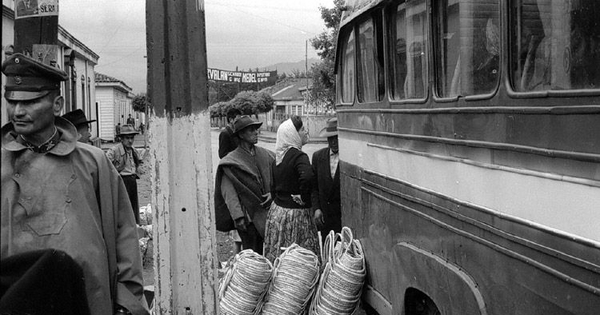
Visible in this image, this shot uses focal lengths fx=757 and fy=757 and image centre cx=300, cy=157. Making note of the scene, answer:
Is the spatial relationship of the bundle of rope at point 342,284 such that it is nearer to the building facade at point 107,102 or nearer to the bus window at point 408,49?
the bus window at point 408,49

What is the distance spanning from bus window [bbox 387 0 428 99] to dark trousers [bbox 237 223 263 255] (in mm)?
3074

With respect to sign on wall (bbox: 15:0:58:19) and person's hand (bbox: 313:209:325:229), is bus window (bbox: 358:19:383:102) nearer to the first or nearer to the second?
person's hand (bbox: 313:209:325:229)

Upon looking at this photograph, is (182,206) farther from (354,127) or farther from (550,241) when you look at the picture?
(354,127)

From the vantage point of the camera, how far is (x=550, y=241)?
111 inches

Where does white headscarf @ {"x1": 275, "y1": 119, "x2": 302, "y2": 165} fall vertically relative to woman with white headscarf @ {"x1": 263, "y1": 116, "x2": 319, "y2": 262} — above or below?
above

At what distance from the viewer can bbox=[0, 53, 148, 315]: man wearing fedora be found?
3.16 metres

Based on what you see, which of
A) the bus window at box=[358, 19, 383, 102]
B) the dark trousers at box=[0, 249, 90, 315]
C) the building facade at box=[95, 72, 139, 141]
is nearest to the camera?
the dark trousers at box=[0, 249, 90, 315]

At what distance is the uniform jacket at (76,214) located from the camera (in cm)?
318

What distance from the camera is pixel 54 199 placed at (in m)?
3.23

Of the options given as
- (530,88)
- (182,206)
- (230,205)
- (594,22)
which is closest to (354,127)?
(230,205)

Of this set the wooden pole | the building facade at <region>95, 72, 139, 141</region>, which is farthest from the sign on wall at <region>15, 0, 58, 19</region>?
the building facade at <region>95, 72, 139, 141</region>

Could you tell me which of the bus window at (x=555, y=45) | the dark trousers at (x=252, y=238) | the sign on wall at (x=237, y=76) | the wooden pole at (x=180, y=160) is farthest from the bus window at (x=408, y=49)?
the sign on wall at (x=237, y=76)

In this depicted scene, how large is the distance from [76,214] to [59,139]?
36cm

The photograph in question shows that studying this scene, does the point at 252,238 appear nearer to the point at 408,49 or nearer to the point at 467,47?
the point at 408,49
